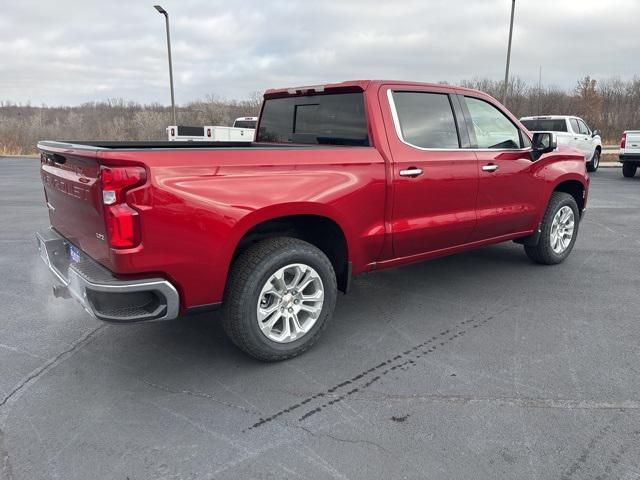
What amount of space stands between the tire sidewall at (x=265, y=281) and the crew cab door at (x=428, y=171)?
72 centimetres

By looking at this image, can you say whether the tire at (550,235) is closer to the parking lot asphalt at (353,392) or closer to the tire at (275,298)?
the parking lot asphalt at (353,392)

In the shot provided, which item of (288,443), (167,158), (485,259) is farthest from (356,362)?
(485,259)

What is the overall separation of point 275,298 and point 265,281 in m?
0.20

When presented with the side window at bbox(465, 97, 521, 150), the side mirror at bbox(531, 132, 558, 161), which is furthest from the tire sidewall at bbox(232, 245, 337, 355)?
the side mirror at bbox(531, 132, 558, 161)

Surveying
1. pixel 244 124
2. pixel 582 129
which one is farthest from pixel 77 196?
pixel 244 124

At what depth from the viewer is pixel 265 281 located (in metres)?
3.21

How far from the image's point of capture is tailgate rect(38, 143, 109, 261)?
275cm

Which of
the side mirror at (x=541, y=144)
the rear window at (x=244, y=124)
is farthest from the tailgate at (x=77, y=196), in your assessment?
the rear window at (x=244, y=124)

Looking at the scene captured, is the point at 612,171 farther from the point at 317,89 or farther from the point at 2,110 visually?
the point at 2,110

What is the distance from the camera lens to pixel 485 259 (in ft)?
19.8

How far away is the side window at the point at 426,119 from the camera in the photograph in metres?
3.98

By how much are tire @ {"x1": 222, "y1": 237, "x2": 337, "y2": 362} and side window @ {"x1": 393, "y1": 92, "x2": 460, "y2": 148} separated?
1287 millimetres

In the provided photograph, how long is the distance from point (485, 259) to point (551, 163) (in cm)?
133

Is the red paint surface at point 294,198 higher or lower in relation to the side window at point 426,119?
lower
